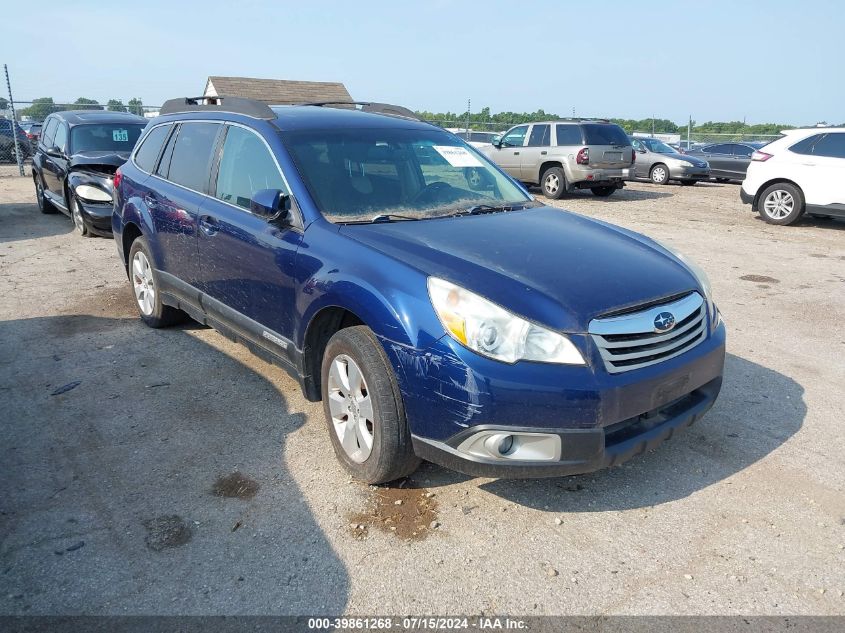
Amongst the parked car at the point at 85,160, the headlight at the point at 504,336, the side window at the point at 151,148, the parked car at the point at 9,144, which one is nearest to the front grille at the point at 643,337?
the headlight at the point at 504,336

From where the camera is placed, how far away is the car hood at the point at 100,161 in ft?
30.7

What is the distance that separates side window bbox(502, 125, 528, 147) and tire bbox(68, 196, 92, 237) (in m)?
10.4

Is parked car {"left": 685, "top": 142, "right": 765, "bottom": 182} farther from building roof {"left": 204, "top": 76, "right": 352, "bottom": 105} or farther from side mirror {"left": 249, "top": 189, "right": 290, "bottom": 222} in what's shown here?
side mirror {"left": 249, "top": 189, "right": 290, "bottom": 222}

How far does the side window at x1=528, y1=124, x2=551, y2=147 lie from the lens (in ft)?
52.0

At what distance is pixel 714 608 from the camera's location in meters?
2.53

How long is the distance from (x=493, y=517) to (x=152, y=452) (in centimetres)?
194

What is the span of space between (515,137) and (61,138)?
10340 mm

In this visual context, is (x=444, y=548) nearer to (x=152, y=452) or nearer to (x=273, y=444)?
(x=273, y=444)

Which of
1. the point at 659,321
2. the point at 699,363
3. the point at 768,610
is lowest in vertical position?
the point at 768,610

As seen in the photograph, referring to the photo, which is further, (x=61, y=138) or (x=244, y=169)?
(x=61, y=138)

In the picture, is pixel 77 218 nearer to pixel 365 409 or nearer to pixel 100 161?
pixel 100 161

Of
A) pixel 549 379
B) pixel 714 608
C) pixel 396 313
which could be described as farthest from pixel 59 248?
pixel 714 608

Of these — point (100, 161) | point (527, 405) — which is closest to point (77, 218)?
point (100, 161)

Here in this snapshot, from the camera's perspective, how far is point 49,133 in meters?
11.2
